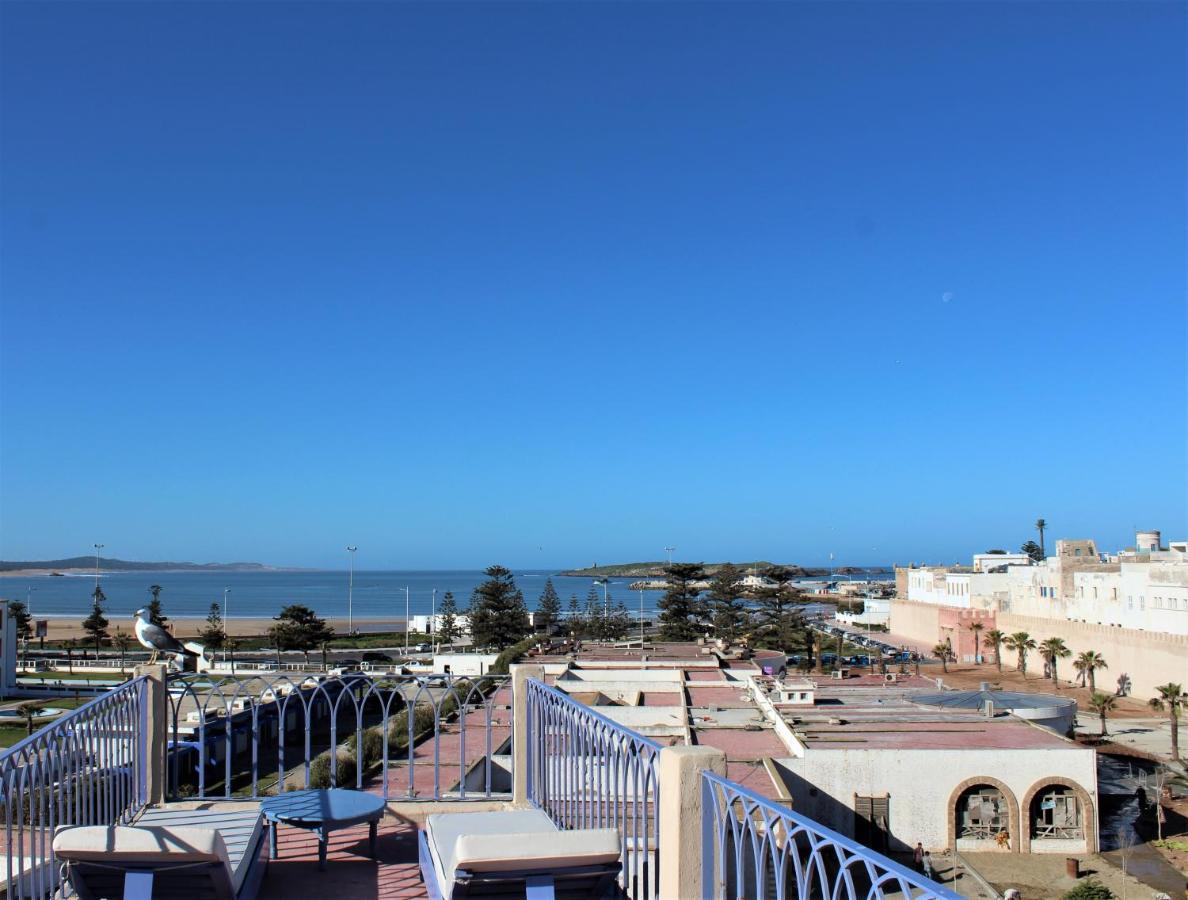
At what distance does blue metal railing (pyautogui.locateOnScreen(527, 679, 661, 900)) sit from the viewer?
126 inches

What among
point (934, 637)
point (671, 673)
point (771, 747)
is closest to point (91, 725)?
point (771, 747)

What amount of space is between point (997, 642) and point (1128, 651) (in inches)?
376

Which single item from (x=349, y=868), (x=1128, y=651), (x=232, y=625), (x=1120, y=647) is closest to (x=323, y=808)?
(x=349, y=868)

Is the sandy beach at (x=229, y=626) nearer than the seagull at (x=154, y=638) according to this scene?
No

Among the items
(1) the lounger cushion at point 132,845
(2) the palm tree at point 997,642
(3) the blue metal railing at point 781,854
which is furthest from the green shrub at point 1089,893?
(2) the palm tree at point 997,642

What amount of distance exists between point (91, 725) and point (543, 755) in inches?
81.8

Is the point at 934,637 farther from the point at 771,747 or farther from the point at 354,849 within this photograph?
the point at 354,849

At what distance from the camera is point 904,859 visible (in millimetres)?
15812

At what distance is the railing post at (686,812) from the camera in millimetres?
2701

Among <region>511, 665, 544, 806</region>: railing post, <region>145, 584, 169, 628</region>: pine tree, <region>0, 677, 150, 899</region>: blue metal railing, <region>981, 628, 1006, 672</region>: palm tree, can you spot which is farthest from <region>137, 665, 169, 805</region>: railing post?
<region>981, 628, 1006, 672</region>: palm tree

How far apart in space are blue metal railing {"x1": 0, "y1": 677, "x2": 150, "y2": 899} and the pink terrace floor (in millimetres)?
801

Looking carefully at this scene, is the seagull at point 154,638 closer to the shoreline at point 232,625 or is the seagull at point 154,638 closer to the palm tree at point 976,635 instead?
the palm tree at point 976,635

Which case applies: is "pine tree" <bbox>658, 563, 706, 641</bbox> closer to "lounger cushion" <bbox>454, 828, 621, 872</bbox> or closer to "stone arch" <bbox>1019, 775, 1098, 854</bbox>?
"stone arch" <bbox>1019, 775, 1098, 854</bbox>

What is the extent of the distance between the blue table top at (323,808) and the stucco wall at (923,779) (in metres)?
12.8
